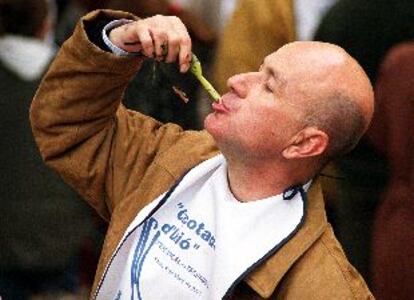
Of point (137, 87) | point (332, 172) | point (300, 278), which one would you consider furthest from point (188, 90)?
point (300, 278)

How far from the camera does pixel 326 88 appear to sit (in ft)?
5.68


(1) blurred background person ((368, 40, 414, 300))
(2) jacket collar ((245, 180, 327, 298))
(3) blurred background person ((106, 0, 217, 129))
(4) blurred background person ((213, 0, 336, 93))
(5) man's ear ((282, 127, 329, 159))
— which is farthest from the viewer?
(4) blurred background person ((213, 0, 336, 93))

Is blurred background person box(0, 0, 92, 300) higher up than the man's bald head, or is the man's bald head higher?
the man's bald head

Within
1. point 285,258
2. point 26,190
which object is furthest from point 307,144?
point 26,190

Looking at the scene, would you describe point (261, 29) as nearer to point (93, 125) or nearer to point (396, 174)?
point (396, 174)

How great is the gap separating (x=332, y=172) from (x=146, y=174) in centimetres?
53

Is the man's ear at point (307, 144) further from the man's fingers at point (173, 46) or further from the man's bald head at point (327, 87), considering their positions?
the man's fingers at point (173, 46)

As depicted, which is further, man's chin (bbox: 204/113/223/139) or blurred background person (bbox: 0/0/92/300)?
blurred background person (bbox: 0/0/92/300)

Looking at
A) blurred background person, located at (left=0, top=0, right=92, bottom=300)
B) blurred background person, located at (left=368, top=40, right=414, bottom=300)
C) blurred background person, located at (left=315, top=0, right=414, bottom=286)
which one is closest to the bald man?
blurred background person, located at (left=368, top=40, right=414, bottom=300)

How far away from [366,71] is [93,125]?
0.69 m

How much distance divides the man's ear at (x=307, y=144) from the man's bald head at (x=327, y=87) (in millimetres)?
14

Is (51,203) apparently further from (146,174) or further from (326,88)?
(326,88)

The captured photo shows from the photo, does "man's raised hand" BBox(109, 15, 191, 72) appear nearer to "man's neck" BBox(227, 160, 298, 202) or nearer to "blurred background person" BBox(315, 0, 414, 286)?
"man's neck" BBox(227, 160, 298, 202)

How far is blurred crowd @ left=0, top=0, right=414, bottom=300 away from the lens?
2.02 metres
